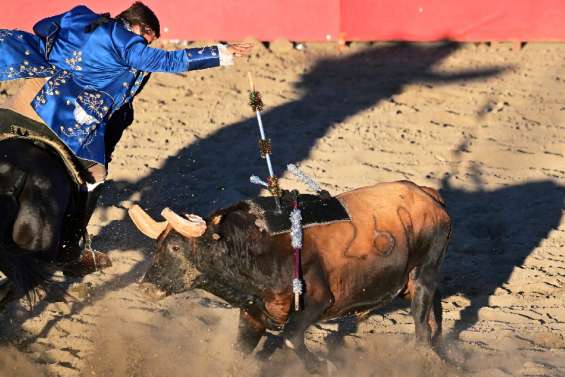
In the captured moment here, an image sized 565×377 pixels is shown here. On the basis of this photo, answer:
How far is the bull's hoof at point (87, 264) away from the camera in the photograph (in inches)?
264

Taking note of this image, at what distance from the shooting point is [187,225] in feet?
16.9

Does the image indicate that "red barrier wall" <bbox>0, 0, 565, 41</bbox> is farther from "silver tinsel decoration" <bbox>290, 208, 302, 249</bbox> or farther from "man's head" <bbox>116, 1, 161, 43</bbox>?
"silver tinsel decoration" <bbox>290, 208, 302, 249</bbox>

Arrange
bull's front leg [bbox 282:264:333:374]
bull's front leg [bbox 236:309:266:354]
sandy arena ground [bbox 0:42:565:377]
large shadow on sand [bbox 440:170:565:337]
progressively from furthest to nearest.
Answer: large shadow on sand [bbox 440:170:565:337] < sandy arena ground [bbox 0:42:565:377] < bull's front leg [bbox 236:309:266:354] < bull's front leg [bbox 282:264:333:374]

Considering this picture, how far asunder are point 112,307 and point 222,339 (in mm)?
915

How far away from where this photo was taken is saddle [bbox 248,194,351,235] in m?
5.47

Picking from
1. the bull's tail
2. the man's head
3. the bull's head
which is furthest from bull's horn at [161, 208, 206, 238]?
the man's head

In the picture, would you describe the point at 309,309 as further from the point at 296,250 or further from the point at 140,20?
the point at 140,20

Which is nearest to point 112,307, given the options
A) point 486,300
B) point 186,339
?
point 186,339

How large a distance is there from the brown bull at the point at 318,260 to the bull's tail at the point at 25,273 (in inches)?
36.0

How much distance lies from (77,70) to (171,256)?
5.14 feet

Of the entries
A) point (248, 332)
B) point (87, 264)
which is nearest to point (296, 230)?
point (248, 332)

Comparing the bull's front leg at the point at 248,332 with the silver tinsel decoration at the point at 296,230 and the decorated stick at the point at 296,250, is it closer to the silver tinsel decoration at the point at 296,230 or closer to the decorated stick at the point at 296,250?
the decorated stick at the point at 296,250

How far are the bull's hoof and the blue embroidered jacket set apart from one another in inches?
29.9

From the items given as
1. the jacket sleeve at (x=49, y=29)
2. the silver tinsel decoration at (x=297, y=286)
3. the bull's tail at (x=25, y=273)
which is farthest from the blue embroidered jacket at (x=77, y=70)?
the silver tinsel decoration at (x=297, y=286)
